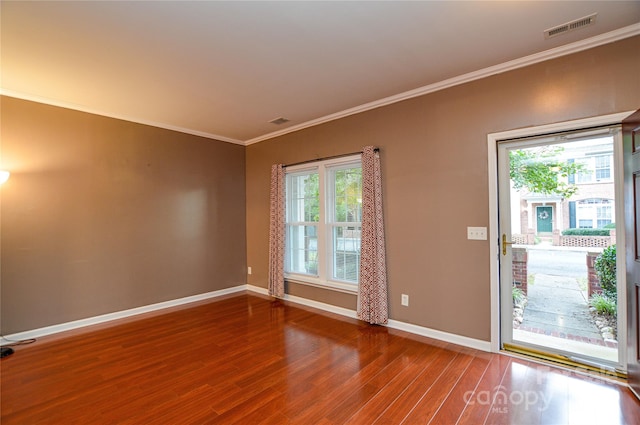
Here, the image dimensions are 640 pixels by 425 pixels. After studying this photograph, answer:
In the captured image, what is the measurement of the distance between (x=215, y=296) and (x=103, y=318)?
60.9 inches

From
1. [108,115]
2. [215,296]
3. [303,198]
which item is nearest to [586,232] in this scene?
[303,198]

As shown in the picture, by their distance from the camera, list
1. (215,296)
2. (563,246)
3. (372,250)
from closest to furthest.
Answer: (563,246) < (372,250) < (215,296)

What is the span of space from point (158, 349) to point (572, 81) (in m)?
4.53

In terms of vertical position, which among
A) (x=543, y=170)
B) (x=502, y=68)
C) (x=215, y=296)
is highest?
(x=502, y=68)

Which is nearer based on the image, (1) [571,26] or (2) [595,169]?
(1) [571,26]

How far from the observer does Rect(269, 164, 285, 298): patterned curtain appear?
473 centimetres

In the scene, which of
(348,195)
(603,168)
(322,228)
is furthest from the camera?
(322,228)

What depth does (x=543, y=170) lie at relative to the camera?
9.11 ft

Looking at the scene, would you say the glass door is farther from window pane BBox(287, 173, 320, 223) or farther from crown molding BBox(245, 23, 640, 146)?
window pane BBox(287, 173, 320, 223)

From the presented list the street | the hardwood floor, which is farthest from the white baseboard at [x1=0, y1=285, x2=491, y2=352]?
the street

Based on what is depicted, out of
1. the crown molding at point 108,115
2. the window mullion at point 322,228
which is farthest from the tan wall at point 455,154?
the crown molding at point 108,115

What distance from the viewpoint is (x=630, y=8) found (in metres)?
2.02

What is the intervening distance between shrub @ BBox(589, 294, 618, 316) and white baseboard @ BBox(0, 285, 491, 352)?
3.00 ft

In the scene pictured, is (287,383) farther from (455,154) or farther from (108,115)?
(108,115)
